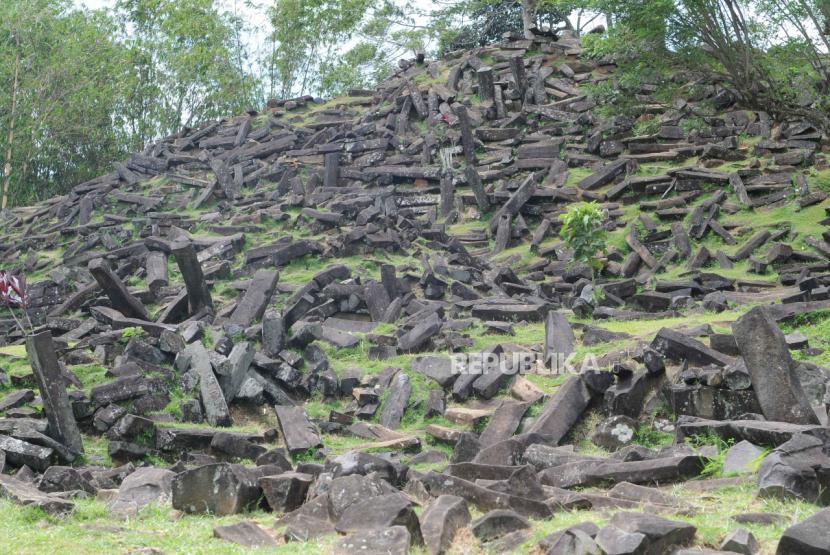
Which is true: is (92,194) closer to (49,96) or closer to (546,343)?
(49,96)

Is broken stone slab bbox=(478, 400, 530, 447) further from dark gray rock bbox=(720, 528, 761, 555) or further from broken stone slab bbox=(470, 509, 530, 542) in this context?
dark gray rock bbox=(720, 528, 761, 555)

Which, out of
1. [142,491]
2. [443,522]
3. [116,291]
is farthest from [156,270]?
[443,522]

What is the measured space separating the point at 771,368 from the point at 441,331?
5.37 m

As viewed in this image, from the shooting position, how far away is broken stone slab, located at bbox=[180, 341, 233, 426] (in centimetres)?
941

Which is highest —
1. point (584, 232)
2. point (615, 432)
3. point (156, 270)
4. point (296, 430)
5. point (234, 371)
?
point (156, 270)

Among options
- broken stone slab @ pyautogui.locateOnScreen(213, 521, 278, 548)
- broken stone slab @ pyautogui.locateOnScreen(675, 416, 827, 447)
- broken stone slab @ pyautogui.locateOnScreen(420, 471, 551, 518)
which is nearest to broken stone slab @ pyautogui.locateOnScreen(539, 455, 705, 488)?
broken stone slab @ pyautogui.locateOnScreen(675, 416, 827, 447)

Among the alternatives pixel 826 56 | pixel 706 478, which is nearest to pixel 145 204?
pixel 826 56

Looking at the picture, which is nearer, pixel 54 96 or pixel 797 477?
pixel 797 477

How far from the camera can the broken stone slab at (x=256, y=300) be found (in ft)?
41.3

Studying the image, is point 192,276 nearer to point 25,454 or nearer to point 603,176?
point 25,454

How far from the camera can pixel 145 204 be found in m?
20.8

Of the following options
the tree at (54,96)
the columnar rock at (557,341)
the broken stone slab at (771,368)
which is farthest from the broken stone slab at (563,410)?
the tree at (54,96)

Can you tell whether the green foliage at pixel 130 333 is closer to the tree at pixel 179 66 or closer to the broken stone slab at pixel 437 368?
the broken stone slab at pixel 437 368

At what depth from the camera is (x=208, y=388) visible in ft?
31.9
